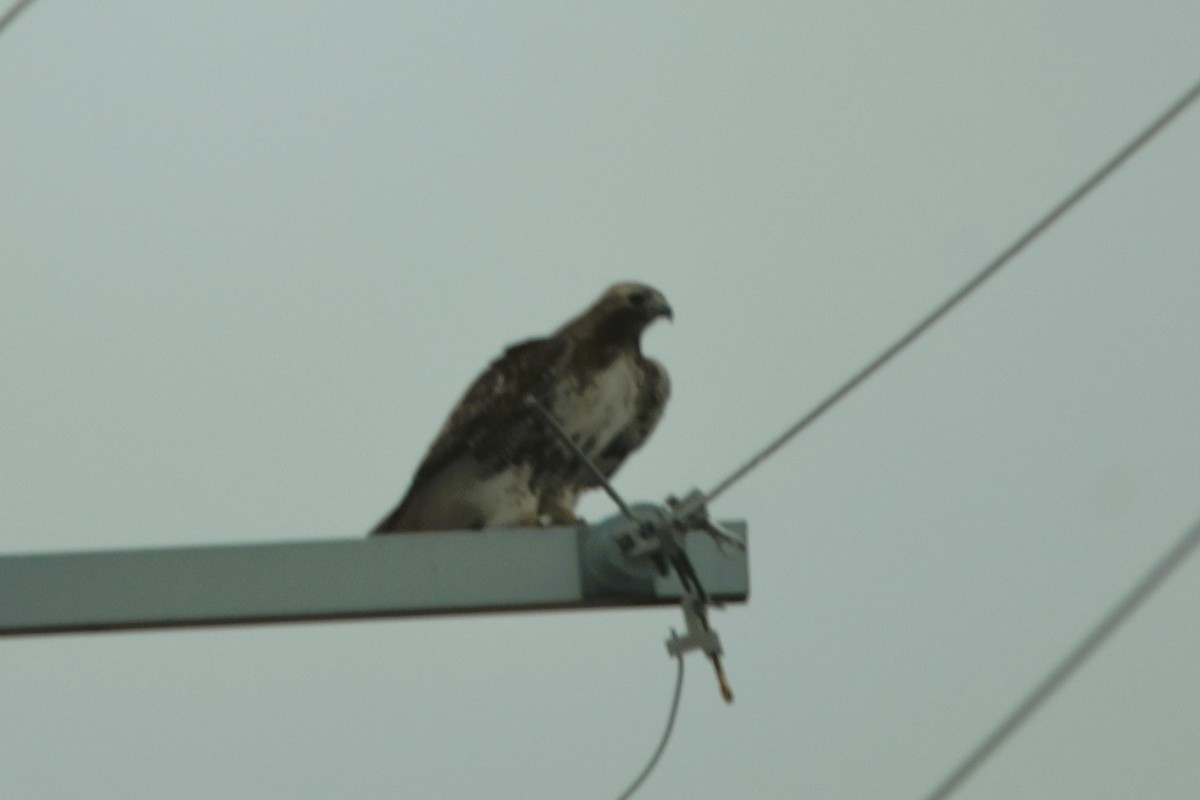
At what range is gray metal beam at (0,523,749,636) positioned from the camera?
14.4ft

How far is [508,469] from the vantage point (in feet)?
21.9

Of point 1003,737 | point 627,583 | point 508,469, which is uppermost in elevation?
point 508,469

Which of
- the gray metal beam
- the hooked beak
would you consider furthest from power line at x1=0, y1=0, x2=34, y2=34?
the hooked beak

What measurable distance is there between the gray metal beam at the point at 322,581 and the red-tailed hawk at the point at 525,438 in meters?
2.12

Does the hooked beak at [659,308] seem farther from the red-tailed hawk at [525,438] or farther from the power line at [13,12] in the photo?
the power line at [13,12]

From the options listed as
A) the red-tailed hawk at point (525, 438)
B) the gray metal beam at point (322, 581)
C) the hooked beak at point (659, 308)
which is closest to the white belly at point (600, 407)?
the red-tailed hawk at point (525, 438)

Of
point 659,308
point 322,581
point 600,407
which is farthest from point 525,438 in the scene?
point 322,581

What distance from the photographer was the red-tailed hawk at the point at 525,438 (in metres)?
6.64

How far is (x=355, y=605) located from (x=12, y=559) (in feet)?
2.09

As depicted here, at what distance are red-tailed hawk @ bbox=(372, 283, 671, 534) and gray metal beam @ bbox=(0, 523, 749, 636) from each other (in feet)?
6.95

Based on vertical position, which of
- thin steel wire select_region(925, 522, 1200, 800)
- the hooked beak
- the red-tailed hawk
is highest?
the hooked beak

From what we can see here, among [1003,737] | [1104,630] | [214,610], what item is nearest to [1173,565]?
[1104,630]

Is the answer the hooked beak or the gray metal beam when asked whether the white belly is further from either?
the gray metal beam

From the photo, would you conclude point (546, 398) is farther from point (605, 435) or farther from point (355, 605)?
point (355, 605)
